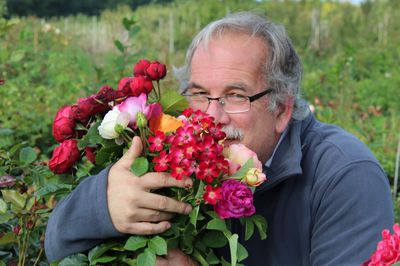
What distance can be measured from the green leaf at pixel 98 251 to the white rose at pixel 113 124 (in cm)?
29

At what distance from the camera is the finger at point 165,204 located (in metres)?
1.56

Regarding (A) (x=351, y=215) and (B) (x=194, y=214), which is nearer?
(B) (x=194, y=214)

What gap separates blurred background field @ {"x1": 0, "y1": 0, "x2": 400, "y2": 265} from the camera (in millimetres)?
3414

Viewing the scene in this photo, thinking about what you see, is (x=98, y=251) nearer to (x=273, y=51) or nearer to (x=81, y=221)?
(x=81, y=221)

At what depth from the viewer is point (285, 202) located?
6.98ft

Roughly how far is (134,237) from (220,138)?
1.10 feet

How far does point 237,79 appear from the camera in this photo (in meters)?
2.11

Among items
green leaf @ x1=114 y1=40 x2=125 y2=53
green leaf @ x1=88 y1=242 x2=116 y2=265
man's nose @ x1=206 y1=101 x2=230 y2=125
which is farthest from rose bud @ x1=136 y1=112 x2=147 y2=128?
green leaf @ x1=114 y1=40 x2=125 y2=53

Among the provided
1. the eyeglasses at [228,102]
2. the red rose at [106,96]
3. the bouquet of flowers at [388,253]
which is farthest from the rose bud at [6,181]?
the bouquet of flowers at [388,253]

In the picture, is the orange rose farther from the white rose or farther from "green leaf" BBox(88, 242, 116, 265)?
"green leaf" BBox(88, 242, 116, 265)

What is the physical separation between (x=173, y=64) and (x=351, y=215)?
5538 millimetres

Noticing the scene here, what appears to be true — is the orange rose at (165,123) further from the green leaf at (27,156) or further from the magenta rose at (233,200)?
the green leaf at (27,156)

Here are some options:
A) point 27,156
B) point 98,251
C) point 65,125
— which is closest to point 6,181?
point 27,156

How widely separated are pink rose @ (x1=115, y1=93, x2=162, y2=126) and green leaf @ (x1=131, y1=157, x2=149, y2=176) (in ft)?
0.36
